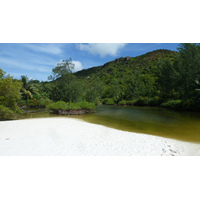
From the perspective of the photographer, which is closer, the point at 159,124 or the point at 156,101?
the point at 159,124

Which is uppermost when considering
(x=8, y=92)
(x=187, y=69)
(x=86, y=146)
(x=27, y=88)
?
(x=187, y=69)

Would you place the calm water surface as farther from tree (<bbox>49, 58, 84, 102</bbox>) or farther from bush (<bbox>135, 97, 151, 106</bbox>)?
bush (<bbox>135, 97, 151, 106</bbox>)

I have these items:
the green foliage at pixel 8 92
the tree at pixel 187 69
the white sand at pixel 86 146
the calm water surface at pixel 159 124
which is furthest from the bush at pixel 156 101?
the green foliage at pixel 8 92

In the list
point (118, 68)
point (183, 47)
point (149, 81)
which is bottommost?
point (149, 81)

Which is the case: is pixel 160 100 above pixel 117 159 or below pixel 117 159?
above

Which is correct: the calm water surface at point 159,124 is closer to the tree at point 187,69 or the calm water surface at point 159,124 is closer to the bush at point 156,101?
the tree at point 187,69

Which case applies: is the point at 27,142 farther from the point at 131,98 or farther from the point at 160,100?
the point at 131,98

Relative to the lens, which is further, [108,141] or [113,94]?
[113,94]

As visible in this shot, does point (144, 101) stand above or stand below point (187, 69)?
below

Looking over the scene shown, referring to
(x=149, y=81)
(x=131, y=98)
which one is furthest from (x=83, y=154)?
(x=149, y=81)

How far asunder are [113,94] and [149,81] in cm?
1276

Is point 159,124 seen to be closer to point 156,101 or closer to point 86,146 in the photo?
point 86,146

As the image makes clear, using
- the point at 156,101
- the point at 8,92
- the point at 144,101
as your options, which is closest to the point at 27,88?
the point at 8,92

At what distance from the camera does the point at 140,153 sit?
5.23m
